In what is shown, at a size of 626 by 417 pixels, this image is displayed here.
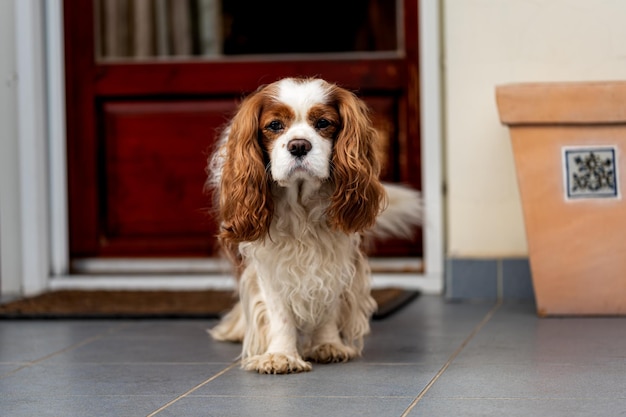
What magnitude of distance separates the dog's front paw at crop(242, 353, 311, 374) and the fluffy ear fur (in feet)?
1.04

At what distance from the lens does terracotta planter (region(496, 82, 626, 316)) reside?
3795 millimetres

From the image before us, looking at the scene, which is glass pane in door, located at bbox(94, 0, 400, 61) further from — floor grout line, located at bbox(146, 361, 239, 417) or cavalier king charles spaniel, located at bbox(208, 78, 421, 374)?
floor grout line, located at bbox(146, 361, 239, 417)

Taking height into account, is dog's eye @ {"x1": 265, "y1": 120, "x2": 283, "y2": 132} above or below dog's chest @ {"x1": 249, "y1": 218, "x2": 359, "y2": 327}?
above

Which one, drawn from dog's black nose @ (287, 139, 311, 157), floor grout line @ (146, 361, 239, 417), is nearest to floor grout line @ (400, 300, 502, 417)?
floor grout line @ (146, 361, 239, 417)

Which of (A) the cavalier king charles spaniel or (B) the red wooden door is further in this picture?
(B) the red wooden door

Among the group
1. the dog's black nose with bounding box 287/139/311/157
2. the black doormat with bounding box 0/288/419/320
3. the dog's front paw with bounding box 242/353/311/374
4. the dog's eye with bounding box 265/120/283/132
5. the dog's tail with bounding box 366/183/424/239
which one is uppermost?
the dog's eye with bounding box 265/120/283/132

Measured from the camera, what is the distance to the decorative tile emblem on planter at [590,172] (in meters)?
3.81

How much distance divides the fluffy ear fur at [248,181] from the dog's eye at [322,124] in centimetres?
16

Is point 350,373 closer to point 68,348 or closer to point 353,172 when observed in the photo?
point 353,172

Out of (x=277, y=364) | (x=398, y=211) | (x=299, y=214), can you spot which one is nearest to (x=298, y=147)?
(x=299, y=214)

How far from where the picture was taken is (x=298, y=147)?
2768 mm

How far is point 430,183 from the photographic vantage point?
14.9 ft

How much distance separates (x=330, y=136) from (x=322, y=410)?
0.77m

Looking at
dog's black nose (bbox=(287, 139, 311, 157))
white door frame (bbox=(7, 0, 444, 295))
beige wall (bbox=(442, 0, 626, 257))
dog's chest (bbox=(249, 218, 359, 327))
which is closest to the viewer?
dog's black nose (bbox=(287, 139, 311, 157))
